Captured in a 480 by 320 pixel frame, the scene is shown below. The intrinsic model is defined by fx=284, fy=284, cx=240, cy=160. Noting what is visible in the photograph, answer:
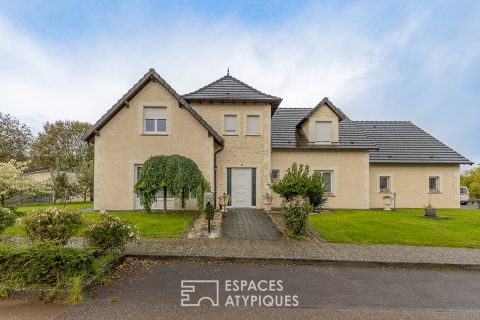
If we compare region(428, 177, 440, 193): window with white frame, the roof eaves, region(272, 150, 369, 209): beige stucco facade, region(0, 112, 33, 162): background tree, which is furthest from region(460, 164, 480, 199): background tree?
region(0, 112, 33, 162): background tree

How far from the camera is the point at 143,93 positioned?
1534 cm

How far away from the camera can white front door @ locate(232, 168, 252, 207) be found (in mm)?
17328

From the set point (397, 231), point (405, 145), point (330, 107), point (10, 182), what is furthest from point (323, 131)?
point (10, 182)

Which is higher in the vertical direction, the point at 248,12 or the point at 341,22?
the point at 248,12

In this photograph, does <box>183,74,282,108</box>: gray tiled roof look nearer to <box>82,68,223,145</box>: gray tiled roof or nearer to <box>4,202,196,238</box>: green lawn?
<box>82,68,223,145</box>: gray tiled roof

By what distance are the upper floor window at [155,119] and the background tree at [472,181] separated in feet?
130

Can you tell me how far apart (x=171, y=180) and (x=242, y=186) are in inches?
221

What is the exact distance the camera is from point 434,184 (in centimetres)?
2028

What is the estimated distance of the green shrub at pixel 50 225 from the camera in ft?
21.3

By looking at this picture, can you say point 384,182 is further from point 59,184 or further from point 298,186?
point 59,184

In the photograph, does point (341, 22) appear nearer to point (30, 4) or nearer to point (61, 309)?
point (30, 4)

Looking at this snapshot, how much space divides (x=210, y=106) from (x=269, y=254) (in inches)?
452

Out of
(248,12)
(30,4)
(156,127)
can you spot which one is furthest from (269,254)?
(30,4)

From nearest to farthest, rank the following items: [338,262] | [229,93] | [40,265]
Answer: [40,265]
[338,262]
[229,93]
